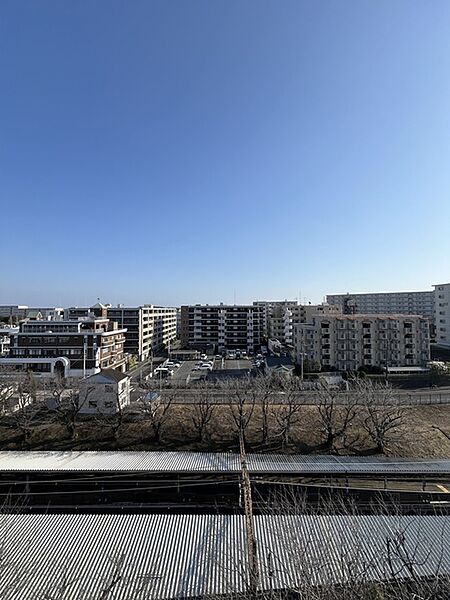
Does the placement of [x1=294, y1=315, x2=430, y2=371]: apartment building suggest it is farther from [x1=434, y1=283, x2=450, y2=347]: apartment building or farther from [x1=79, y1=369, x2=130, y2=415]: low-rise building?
[x1=79, y1=369, x2=130, y2=415]: low-rise building

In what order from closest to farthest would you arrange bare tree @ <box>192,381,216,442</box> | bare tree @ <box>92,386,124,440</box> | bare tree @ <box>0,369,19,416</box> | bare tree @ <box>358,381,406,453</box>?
bare tree @ <box>358,381,406,453</box>, bare tree @ <box>192,381,216,442</box>, bare tree @ <box>92,386,124,440</box>, bare tree @ <box>0,369,19,416</box>

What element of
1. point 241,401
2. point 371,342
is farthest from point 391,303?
point 241,401

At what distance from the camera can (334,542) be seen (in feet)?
21.0

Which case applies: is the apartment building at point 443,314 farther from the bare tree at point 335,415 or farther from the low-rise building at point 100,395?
the low-rise building at point 100,395

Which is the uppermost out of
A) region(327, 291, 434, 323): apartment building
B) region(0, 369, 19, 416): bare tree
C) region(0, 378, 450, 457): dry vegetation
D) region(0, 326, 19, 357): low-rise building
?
region(327, 291, 434, 323): apartment building

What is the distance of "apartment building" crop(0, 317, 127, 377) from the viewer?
25094mm

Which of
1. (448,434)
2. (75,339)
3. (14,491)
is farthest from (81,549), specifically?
(75,339)

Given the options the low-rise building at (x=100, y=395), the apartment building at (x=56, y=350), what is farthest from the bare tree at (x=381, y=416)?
the apartment building at (x=56, y=350)

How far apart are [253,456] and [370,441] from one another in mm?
5262

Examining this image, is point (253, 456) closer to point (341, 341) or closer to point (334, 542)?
point (334, 542)

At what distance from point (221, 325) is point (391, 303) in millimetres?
31730

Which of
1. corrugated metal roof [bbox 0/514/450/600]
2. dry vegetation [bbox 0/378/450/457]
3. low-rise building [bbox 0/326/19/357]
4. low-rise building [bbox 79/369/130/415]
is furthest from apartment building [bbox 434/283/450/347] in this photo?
low-rise building [bbox 0/326/19/357]

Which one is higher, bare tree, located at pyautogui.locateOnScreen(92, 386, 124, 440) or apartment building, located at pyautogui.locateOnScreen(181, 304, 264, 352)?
apartment building, located at pyautogui.locateOnScreen(181, 304, 264, 352)

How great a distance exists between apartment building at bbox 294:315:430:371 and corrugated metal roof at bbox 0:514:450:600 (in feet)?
66.2
